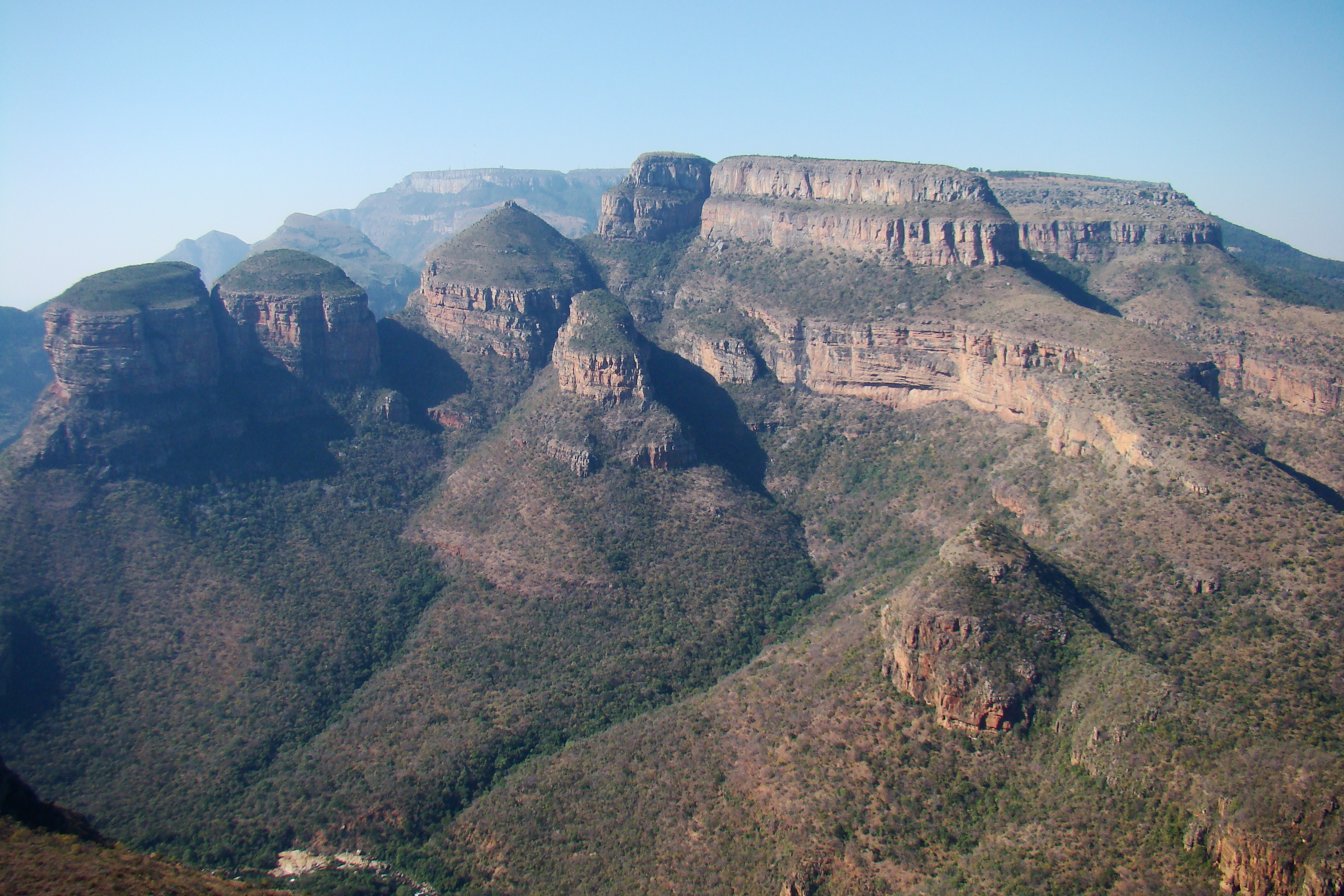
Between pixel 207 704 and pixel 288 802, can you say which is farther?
pixel 207 704

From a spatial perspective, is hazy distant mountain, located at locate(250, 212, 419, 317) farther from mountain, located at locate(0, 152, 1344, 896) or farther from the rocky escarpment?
the rocky escarpment

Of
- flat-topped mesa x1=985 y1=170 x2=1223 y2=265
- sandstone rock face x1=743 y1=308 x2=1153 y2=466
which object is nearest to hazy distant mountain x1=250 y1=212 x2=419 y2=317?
sandstone rock face x1=743 y1=308 x2=1153 y2=466

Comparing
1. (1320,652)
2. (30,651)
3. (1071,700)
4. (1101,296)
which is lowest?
(30,651)

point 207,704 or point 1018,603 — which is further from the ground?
point 1018,603

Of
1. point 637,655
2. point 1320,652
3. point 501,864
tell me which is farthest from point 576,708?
point 1320,652

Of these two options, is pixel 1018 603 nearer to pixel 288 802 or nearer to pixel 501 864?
pixel 501 864

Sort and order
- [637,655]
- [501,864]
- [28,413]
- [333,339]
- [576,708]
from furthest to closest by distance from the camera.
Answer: [28,413] < [333,339] < [637,655] < [576,708] < [501,864]
